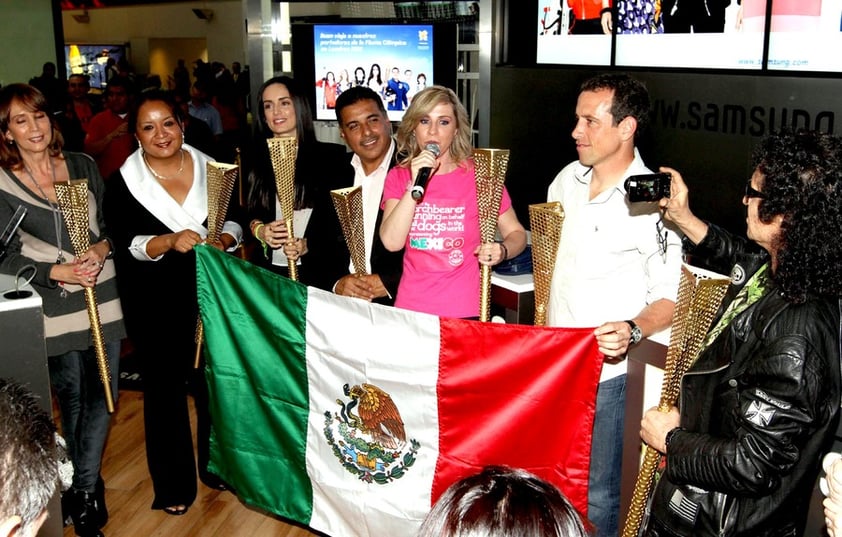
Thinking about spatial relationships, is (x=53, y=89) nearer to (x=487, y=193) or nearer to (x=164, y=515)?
(x=164, y=515)

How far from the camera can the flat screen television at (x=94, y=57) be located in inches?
703

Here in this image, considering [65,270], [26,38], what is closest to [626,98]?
[65,270]

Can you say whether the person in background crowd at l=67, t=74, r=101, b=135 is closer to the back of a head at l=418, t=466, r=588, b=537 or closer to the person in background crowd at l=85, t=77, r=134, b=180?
the person in background crowd at l=85, t=77, r=134, b=180

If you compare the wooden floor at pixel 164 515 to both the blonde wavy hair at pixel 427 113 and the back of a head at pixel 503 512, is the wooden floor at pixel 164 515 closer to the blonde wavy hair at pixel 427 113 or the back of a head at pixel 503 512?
the blonde wavy hair at pixel 427 113

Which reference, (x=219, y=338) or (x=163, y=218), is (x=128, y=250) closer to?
(x=163, y=218)

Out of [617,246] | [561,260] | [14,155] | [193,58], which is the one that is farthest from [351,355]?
[193,58]

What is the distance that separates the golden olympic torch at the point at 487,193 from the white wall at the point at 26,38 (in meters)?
8.93

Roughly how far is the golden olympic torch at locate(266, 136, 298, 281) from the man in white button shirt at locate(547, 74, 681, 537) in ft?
3.44

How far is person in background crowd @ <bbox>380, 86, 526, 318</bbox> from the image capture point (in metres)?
3.04

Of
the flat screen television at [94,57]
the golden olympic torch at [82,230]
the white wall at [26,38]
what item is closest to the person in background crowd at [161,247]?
the golden olympic torch at [82,230]

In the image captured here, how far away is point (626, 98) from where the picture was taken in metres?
2.64

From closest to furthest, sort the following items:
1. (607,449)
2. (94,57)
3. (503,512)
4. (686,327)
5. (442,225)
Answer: (503,512) < (686,327) < (607,449) < (442,225) < (94,57)

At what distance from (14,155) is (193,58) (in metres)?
15.1

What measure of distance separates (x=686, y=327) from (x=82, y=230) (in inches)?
85.9
